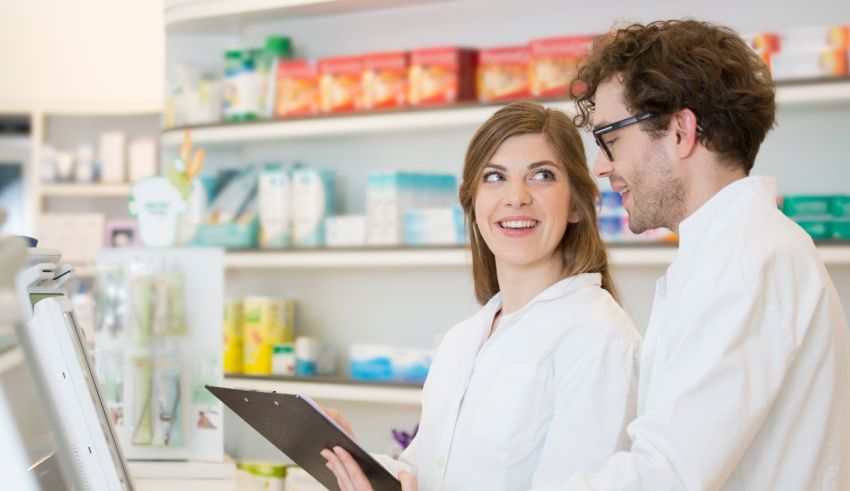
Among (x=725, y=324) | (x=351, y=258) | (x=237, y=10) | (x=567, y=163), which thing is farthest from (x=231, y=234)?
(x=725, y=324)

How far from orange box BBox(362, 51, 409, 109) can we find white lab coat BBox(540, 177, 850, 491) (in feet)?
8.09

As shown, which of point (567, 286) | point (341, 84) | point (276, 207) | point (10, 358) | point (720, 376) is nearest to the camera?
point (10, 358)

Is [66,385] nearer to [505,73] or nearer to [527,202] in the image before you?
[527,202]

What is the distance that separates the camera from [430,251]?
3799 mm

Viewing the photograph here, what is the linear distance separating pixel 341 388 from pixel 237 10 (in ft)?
5.09

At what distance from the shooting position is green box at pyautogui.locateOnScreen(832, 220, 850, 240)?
322cm

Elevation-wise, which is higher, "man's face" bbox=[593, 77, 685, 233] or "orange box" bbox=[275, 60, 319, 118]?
"orange box" bbox=[275, 60, 319, 118]

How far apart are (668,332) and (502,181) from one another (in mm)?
657

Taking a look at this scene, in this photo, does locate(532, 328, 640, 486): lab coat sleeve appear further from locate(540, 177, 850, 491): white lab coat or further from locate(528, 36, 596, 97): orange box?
locate(528, 36, 596, 97): orange box

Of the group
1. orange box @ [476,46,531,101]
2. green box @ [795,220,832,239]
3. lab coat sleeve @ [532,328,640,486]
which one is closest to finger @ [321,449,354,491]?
lab coat sleeve @ [532,328,640,486]

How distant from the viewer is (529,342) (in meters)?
2.00

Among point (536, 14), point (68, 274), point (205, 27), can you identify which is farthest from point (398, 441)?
point (68, 274)

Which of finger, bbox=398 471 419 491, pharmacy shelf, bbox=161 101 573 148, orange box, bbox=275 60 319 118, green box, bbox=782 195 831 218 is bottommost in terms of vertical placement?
finger, bbox=398 471 419 491

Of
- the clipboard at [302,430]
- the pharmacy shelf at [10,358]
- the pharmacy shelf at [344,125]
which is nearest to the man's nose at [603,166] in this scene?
the clipboard at [302,430]
